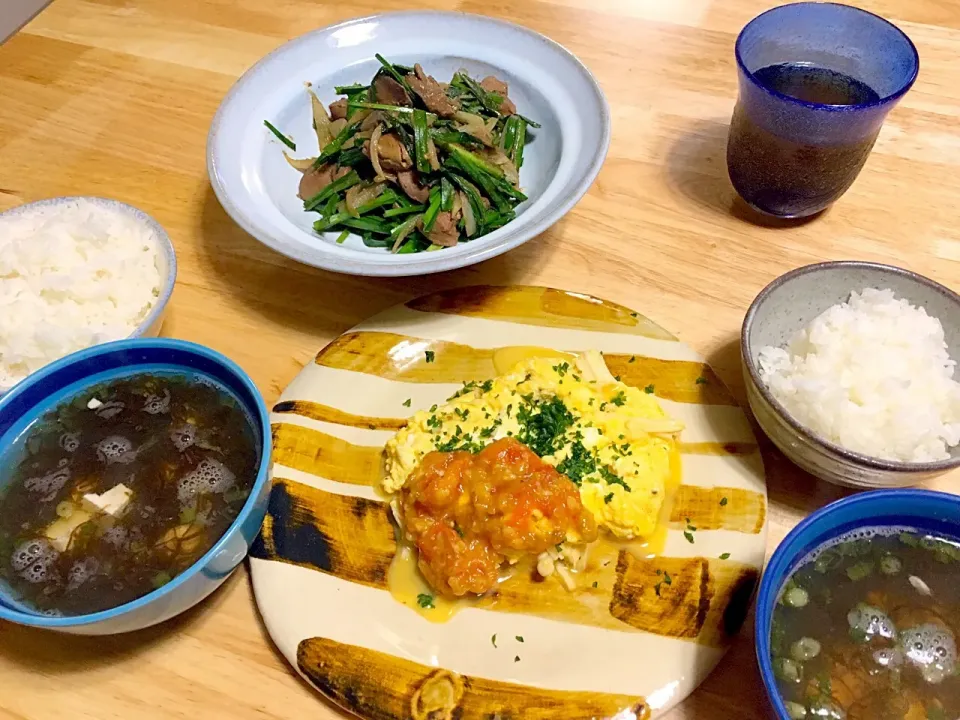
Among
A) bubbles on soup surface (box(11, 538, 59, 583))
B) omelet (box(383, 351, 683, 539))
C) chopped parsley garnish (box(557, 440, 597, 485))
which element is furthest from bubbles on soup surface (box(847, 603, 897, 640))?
bubbles on soup surface (box(11, 538, 59, 583))

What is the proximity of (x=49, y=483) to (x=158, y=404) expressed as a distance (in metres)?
0.26

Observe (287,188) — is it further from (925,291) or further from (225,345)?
(925,291)

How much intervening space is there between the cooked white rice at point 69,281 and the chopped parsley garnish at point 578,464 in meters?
1.09

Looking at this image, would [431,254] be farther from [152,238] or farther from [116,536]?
[116,536]

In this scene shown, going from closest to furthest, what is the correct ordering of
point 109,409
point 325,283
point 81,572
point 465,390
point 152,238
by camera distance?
point 81,572 < point 109,409 < point 465,390 < point 152,238 < point 325,283

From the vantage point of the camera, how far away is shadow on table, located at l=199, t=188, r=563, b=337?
6.81 ft

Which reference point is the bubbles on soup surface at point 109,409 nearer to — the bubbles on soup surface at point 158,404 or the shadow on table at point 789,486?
the bubbles on soup surface at point 158,404

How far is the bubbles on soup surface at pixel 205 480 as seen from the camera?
151 cm

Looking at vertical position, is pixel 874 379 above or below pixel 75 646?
above

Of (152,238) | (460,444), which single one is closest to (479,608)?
(460,444)

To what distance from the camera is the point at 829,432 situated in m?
1.52

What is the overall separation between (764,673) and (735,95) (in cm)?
208

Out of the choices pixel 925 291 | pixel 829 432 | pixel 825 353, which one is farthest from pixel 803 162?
pixel 829 432

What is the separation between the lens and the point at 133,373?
1.66 m
